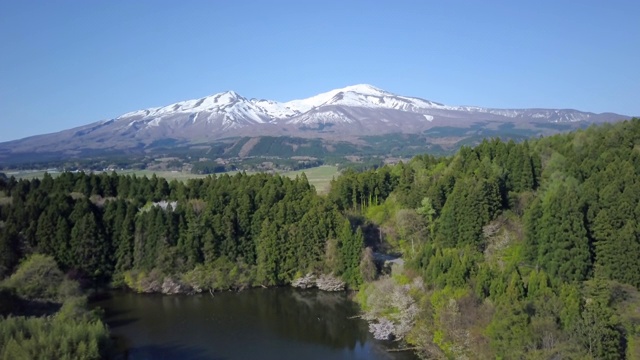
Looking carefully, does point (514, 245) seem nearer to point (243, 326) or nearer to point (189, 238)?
point (243, 326)

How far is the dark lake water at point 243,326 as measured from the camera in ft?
78.5

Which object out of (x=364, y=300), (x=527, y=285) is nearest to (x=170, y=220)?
(x=364, y=300)

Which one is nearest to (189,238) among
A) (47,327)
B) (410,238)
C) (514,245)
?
(410,238)

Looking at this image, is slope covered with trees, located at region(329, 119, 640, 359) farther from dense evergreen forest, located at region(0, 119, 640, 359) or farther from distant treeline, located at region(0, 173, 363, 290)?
distant treeline, located at region(0, 173, 363, 290)

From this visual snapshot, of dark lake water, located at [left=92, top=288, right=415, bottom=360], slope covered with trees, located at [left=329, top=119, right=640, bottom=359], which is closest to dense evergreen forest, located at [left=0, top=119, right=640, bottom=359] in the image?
slope covered with trees, located at [left=329, top=119, right=640, bottom=359]

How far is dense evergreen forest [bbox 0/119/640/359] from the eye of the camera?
20.9m

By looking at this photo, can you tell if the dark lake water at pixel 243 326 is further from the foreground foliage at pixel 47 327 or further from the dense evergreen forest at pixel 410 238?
the foreground foliage at pixel 47 327

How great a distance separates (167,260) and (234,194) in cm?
623

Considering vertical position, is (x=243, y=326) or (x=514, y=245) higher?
(x=514, y=245)

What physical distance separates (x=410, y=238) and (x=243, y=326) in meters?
12.2

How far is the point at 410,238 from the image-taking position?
33.8 metres

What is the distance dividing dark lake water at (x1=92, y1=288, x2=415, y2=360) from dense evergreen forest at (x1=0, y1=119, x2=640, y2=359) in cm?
121

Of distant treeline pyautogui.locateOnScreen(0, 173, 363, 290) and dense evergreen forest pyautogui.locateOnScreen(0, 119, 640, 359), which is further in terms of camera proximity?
distant treeline pyautogui.locateOnScreen(0, 173, 363, 290)

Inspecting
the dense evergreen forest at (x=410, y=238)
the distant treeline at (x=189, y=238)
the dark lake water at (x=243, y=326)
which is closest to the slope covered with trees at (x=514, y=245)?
the dense evergreen forest at (x=410, y=238)
